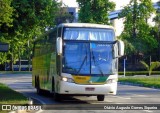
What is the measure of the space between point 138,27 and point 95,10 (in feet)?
24.1

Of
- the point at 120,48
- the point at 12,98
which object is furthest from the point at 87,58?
the point at 12,98

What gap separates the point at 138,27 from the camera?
71938mm

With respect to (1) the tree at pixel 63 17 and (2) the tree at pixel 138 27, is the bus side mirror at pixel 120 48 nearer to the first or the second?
(2) the tree at pixel 138 27

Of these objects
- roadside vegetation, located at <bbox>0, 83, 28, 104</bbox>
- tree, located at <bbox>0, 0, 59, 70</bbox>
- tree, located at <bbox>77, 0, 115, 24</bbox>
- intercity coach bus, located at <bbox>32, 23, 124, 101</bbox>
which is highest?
tree, located at <bbox>77, 0, 115, 24</bbox>

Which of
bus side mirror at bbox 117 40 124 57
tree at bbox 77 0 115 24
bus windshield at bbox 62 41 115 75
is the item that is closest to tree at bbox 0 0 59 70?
bus windshield at bbox 62 41 115 75

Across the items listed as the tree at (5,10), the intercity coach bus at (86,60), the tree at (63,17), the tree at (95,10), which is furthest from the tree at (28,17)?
the tree at (63,17)

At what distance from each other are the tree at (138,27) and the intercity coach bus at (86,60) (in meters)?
50.3

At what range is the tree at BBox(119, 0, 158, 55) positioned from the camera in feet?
236

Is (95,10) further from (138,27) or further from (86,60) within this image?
(86,60)

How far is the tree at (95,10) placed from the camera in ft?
237

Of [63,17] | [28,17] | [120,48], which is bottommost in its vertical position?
[120,48]

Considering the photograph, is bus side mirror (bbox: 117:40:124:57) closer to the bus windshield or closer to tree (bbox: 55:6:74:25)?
the bus windshield

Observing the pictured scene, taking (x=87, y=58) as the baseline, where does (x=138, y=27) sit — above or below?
above

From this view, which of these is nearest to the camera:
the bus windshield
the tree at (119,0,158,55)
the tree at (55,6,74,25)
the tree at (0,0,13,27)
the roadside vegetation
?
the roadside vegetation
